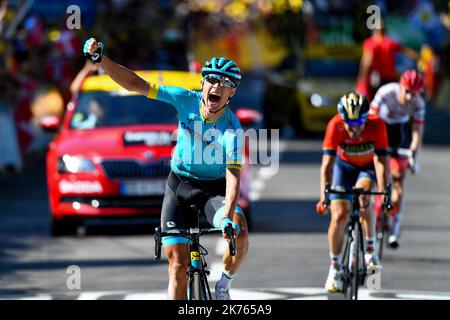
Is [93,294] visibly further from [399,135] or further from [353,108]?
[399,135]

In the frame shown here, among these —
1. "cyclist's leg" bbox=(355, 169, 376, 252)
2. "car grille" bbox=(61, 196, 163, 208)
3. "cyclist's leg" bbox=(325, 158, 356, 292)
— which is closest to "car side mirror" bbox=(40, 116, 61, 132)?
"car grille" bbox=(61, 196, 163, 208)

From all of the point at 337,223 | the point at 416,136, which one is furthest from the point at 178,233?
the point at 416,136

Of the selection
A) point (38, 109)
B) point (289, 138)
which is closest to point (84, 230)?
point (38, 109)

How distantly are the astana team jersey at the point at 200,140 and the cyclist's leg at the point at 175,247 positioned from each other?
0.17 m

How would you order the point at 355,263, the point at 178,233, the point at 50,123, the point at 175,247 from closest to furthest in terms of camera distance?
the point at 178,233 < the point at 175,247 < the point at 355,263 < the point at 50,123

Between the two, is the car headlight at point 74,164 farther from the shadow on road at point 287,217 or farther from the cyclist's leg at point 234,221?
the cyclist's leg at point 234,221

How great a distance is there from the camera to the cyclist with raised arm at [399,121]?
594 inches

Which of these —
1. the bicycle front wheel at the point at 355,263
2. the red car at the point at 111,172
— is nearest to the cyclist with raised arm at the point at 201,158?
the bicycle front wheel at the point at 355,263

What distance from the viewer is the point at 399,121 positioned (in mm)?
15625

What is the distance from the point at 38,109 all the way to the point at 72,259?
1408 centimetres

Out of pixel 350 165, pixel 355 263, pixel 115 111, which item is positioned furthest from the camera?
pixel 115 111

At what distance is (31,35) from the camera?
2744cm

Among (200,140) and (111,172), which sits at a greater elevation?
(111,172)

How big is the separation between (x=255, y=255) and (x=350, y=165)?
8.56 feet
